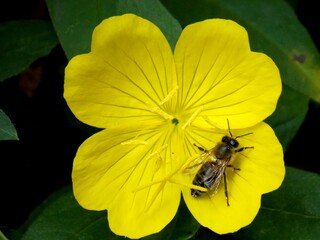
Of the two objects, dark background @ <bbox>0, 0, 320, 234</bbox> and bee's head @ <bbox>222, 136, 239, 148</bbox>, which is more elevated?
bee's head @ <bbox>222, 136, 239, 148</bbox>

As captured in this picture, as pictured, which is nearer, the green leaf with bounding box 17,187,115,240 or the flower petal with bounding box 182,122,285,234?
the flower petal with bounding box 182,122,285,234

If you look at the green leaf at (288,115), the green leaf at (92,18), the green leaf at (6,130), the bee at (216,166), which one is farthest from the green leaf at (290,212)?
the green leaf at (6,130)

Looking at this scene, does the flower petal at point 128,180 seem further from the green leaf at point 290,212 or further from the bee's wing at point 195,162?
the green leaf at point 290,212

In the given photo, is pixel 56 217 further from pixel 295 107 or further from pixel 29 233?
pixel 295 107

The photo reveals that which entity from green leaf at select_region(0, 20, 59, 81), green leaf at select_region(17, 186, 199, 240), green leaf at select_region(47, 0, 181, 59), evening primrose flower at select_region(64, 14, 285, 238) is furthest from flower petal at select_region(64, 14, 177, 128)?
green leaf at select_region(0, 20, 59, 81)

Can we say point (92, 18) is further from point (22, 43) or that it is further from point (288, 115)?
point (288, 115)

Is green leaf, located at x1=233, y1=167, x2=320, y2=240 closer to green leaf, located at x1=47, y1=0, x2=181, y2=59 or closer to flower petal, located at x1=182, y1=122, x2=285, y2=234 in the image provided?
flower petal, located at x1=182, y1=122, x2=285, y2=234
